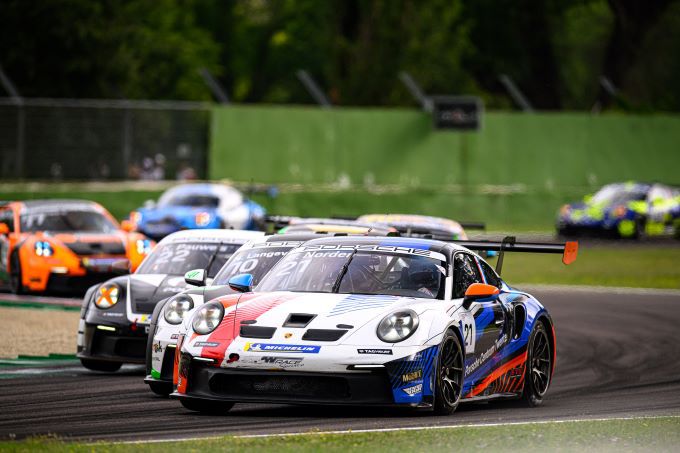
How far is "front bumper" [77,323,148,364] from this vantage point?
1354cm

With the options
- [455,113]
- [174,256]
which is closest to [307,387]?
[174,256]

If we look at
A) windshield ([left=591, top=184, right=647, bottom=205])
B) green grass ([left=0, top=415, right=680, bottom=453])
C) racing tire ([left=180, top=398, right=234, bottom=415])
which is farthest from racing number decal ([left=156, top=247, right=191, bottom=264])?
windshield ([left=591, top=184, right=647, bottom=205])

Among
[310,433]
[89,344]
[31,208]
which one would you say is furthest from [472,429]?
[31,208]

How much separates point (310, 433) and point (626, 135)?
105ft

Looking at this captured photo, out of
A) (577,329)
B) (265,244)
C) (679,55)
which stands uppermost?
(679,55)

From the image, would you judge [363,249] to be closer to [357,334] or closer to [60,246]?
[357,334]

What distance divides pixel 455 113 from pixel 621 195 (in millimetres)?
4294

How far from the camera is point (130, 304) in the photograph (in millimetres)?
13750

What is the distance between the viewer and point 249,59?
3150 inches

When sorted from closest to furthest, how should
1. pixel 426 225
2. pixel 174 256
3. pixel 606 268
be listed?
1. pixel 174 256
2. pixel 426 225
3. pixel 606 268

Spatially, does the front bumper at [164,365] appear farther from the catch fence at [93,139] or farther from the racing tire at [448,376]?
the catch fence at [93,139]

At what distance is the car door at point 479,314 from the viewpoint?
35.8 feet

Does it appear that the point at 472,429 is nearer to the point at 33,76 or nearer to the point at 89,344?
the point at 89,344

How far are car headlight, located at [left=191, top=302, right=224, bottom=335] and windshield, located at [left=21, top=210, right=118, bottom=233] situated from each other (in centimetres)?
1232
